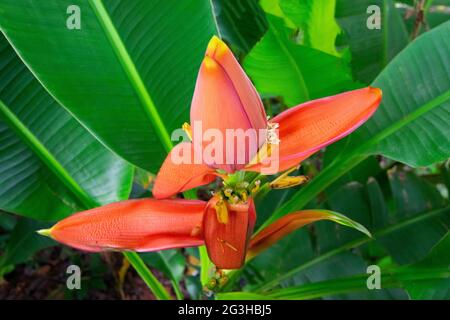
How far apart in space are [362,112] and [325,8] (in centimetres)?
24

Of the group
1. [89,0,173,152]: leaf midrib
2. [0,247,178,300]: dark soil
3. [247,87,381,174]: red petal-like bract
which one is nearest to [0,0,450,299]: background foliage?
[89,0,173,152]: leaf midrib

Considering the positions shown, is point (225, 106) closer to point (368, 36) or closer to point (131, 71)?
point (131, 71)

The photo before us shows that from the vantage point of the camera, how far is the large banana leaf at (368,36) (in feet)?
2.44

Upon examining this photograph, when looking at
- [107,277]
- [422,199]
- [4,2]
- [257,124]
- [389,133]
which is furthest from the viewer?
[107,277]

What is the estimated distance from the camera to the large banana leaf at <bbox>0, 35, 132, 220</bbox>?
640 millimetres

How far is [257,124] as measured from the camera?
1.33 ft

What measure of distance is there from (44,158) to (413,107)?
0.49m

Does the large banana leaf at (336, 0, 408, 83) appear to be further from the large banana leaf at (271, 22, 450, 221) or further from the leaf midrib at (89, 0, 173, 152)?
the leaf midrib at (89, 0, 173, 152)

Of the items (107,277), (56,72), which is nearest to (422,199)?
(56,72)

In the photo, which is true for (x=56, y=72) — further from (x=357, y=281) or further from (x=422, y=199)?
(x=422, y=199)

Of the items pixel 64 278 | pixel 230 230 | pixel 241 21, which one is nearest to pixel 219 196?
pixel 230 230

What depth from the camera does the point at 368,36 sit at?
2.56 ft

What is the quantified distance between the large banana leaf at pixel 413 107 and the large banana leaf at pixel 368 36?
0.47 ft

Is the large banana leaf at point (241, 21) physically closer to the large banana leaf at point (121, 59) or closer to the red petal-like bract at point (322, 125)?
the large banana leaf at point (121, 59)
